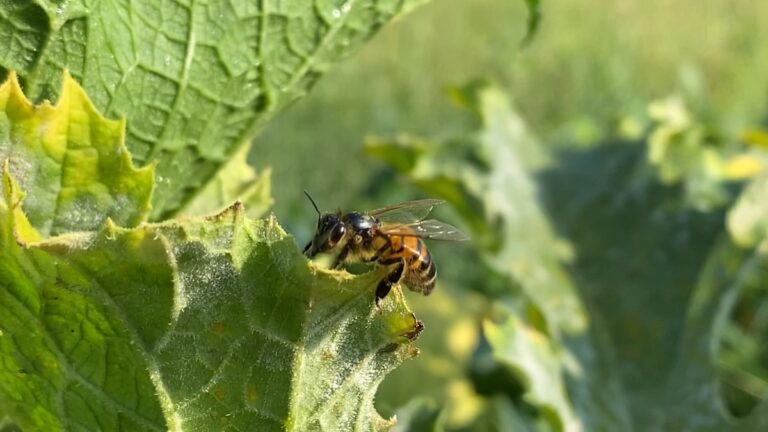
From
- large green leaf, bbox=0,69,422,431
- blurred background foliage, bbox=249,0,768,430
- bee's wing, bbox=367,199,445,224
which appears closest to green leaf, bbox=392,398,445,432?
blurred background foliage, bbox=249,0,768,430

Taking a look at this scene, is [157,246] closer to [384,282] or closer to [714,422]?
[384,282]

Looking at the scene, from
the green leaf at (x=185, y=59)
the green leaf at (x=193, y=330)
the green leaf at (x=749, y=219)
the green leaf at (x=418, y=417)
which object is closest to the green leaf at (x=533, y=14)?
the green leaf at (x=185, y=59)

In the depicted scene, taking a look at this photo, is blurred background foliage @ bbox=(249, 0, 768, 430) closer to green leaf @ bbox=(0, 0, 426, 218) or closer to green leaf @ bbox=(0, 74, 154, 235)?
green leaf @ bbox=(0, 0, 426, 218)

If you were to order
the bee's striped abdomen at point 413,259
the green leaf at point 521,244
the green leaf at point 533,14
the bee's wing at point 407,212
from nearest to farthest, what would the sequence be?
the green leaf at point 533,14
the bee's striped abdomen at point 413,259
the bee's wing at point 407,212
the green leaf at point 521,244

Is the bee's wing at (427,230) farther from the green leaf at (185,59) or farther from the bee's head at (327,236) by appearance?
the green leaf at (185,59)

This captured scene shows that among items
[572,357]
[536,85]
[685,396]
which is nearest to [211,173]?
[572,357]

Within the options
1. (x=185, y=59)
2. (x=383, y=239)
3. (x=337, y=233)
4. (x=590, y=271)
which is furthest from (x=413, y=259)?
(x=590, y=271)
